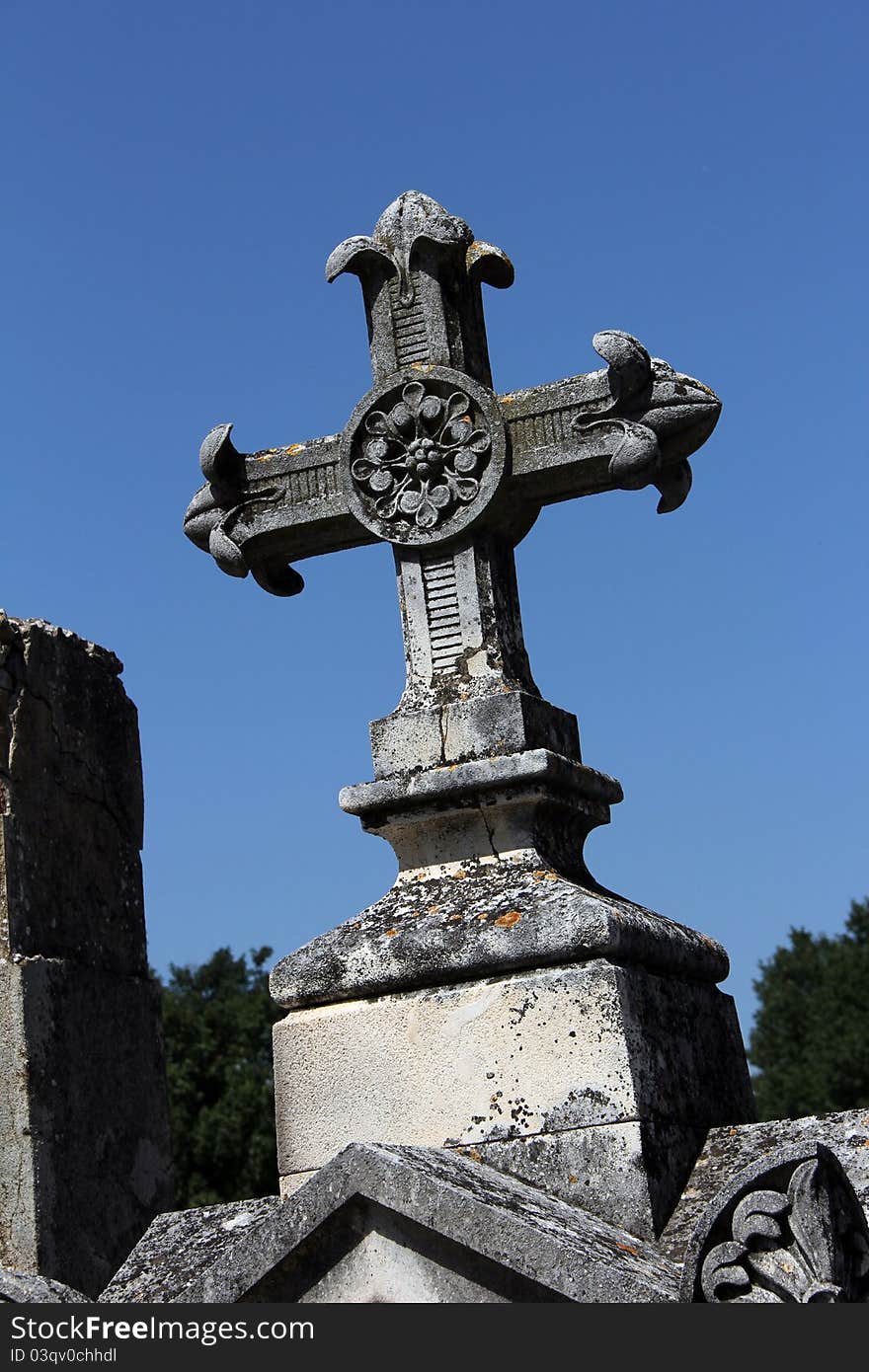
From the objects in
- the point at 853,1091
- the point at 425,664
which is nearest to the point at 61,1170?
the point at 425,664

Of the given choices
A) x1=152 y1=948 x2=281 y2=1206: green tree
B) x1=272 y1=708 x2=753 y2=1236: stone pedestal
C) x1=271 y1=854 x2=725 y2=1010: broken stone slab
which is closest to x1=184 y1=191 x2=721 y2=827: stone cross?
x1=272 y1=708 x2=753 y2=1236: stone pedestal

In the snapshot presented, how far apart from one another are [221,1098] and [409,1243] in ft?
91.7

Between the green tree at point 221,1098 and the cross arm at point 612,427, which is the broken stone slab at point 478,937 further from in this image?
the green tree at point 221,1098

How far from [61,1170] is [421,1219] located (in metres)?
2.50

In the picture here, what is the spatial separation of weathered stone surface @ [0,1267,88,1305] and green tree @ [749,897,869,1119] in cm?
3203

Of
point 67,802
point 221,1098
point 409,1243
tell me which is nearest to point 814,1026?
point 221,1098

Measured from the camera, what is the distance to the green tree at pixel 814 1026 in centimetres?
3612

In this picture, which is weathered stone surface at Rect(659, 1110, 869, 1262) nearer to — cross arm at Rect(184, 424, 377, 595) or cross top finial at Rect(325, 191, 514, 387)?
cross arm at Rect(184, 424, 377, 595)

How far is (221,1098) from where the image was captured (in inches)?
1224

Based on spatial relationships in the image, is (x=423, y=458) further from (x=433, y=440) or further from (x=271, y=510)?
(x=271, y=510)

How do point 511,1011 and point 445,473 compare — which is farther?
point 445,473

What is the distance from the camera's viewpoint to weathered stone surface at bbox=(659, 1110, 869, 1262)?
4.13 meters

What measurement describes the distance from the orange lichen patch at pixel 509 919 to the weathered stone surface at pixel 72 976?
2.14m

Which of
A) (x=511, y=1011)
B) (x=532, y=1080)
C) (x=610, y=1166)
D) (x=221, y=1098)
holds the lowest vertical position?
(x=610, y=1166)
